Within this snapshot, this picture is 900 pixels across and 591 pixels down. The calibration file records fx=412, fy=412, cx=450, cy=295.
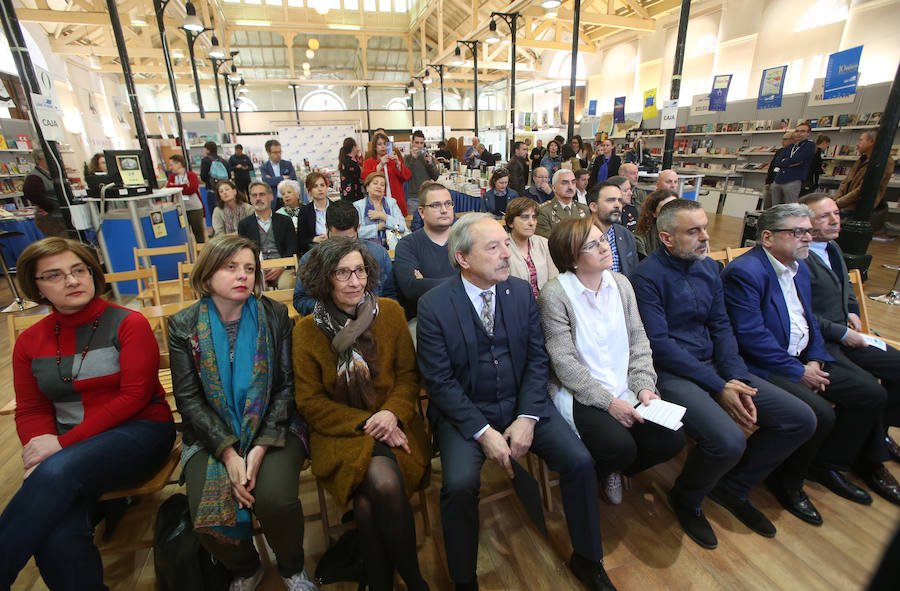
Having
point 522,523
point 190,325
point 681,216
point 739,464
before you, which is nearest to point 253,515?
point 190,325

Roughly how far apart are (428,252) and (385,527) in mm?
1629

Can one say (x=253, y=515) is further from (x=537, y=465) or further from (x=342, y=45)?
(x=342, y=45)

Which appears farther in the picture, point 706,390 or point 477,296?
point 706,390

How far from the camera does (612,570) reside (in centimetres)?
176

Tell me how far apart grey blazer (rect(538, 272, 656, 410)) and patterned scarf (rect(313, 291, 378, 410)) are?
83cm

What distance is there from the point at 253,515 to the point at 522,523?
4.05 feet

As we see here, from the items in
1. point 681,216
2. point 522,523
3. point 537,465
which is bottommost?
point 522,523

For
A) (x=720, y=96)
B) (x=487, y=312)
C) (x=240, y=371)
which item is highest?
(x=720, y=96)

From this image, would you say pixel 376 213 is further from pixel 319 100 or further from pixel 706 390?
pixel 319 100

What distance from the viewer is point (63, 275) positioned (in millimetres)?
1606

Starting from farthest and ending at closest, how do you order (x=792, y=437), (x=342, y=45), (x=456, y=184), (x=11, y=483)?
1. (x=342, y=45)
2. (x=456, y=184)
3. (x=11, y=483)
4. (x=792, y=437)

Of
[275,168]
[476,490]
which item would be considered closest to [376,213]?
[476,490]

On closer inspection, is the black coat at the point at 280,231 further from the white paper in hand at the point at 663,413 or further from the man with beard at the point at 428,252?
the white paper in hand at the point at 663,413

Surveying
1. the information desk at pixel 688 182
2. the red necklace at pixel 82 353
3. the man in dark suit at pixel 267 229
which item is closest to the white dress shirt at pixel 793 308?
the red necklace at pixel 82 353
